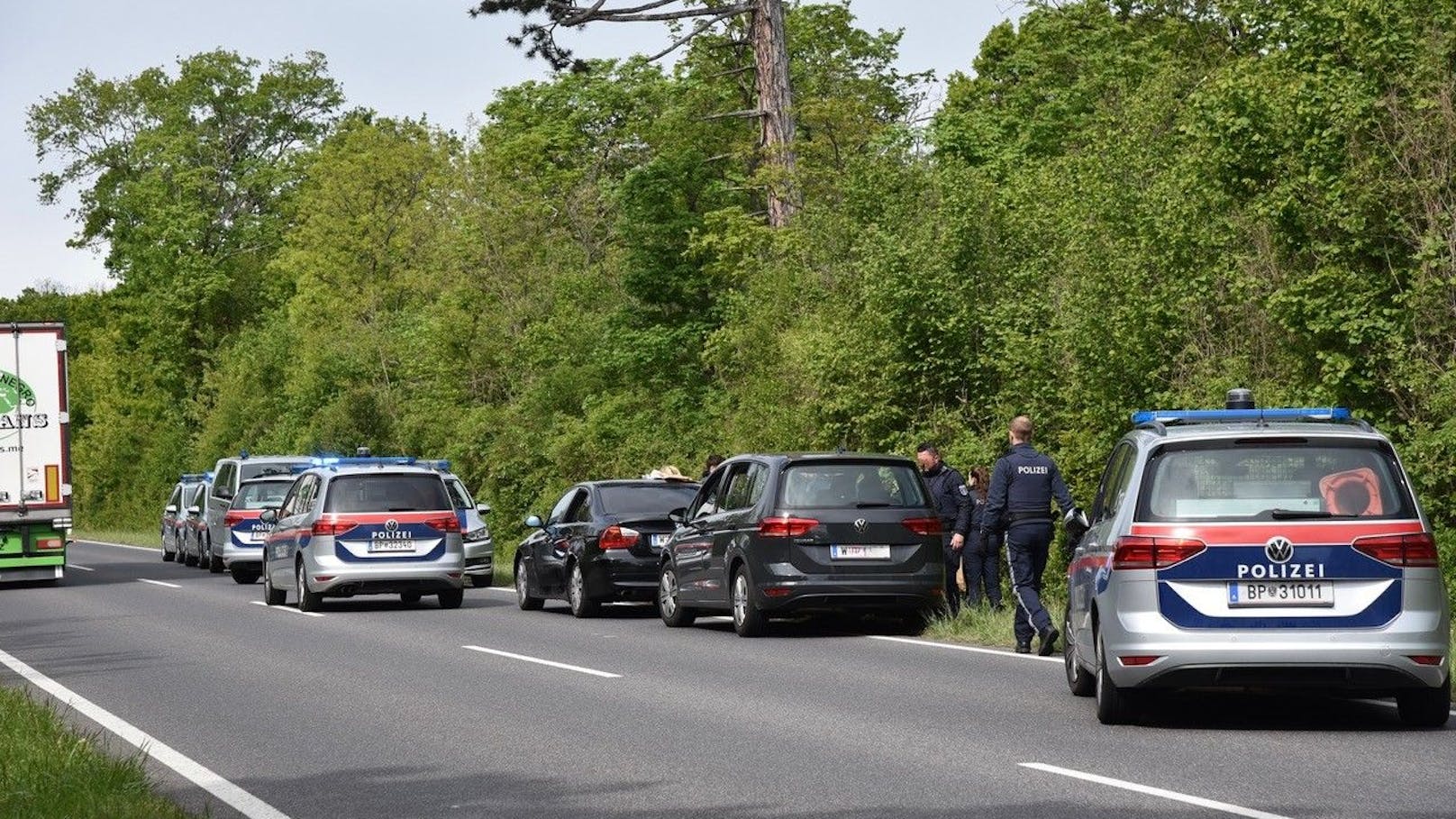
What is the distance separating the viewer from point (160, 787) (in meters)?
10.2

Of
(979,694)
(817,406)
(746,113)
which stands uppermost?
(746,113)

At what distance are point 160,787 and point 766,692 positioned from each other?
5.10 m

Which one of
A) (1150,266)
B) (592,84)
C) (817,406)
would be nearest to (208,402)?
(592,84)

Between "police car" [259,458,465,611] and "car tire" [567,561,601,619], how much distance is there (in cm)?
197

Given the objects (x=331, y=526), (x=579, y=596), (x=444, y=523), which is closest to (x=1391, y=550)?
(x=579, y=596)

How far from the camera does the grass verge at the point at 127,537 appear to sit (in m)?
62.1

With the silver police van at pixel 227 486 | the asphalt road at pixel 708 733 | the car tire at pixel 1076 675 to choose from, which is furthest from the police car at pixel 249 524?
the car tire at pixel 1076 675

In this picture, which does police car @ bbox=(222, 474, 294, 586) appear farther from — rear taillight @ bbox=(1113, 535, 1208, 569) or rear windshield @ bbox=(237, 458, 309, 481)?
rear taillight @ bbox=(1113, 535, 1208, 569)

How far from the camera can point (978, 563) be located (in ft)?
69.2

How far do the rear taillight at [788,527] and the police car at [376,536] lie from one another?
6.82 metres

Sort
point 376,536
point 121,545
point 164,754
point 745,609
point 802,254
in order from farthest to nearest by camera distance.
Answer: point 121,545, point 802,254, point 376,536, point 745,609, point 164,754

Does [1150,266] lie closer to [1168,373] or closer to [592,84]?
[1168,373]

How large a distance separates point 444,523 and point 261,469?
→ 15839 millimetres

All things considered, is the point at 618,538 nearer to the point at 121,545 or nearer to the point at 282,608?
the point at 282,608
